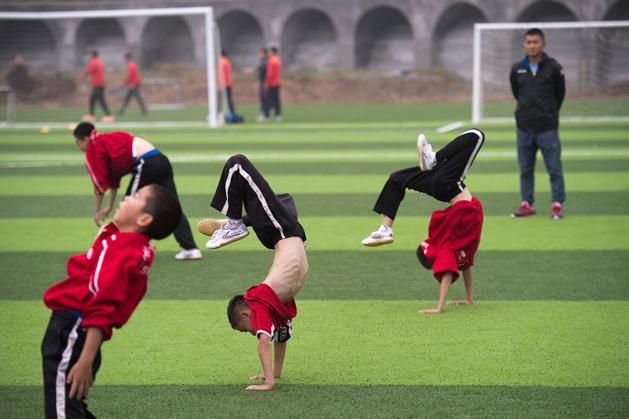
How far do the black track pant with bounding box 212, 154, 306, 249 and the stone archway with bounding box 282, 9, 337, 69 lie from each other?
4575cm

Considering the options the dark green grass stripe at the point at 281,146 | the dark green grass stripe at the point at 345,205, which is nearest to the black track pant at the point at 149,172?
the dark green grass stripe at the point at 345,205

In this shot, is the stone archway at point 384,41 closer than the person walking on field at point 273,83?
No

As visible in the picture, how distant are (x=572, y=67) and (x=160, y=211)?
27897mm

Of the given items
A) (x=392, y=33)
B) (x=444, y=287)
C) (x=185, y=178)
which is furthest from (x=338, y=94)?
(x=444, y=287)

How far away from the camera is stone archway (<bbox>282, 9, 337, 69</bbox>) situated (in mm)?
52094

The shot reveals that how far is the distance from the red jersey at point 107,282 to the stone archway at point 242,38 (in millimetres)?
48427

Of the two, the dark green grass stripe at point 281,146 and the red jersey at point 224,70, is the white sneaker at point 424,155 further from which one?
the red jersey at point 224,70

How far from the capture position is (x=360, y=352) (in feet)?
24.3

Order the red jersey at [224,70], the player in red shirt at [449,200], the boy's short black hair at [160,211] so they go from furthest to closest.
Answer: the red jersey at [224,70] < the player in red shirt at [449,200] < the boy's short black hair at [160,211]

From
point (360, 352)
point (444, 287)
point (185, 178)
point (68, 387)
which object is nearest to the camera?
point (68, 387)

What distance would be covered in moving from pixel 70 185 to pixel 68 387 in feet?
42.1

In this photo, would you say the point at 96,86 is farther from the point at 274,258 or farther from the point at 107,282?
the point at 107,282

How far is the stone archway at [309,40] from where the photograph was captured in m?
52.1

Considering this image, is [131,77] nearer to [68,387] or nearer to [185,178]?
[185,178]
